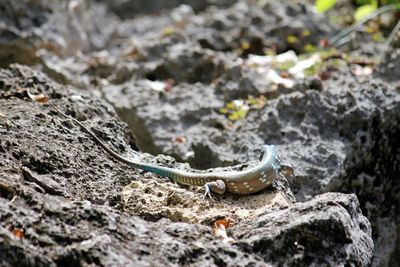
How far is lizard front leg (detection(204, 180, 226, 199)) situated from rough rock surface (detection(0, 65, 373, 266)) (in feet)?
0.21

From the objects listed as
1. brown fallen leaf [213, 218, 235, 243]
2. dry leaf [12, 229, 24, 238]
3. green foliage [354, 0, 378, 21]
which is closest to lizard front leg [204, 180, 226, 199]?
brown fallen leaf [213, 218, 235, 243]

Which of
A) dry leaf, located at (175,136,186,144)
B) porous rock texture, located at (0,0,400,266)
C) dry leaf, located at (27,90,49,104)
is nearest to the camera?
porous rock texture, located at (0,0,400,266)

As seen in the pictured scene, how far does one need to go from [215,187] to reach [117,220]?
1.08 metres

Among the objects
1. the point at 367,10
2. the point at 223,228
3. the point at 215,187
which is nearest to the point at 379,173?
the point at 215,187

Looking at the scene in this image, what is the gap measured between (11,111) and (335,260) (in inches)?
91.7

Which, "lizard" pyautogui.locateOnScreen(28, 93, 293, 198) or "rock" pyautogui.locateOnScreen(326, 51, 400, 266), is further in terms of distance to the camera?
"rock" pyautogui.locateOnScreen(326, 51, 400, 266)

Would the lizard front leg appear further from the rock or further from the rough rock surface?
the rock

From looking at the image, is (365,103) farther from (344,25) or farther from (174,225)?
(344,25)

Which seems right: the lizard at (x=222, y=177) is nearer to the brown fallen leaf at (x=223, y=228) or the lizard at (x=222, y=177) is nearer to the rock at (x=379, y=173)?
the brown fallen leaf at (x=223, y=228)

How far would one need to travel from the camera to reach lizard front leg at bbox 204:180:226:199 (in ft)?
12.7

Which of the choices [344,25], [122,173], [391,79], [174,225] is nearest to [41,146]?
[122,173]

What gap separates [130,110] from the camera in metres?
6.22

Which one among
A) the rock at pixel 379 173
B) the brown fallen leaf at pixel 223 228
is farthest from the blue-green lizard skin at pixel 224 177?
the rock at pixel 379 173

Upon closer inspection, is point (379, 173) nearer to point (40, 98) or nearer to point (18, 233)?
point (40, 98)
